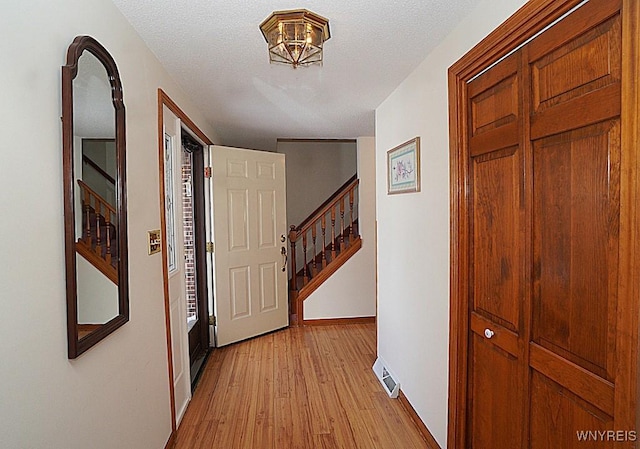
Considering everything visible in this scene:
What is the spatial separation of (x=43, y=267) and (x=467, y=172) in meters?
1.68

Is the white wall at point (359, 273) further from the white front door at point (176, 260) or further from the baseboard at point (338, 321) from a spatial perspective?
the white front door at point (176, 260)

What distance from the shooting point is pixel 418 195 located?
2.37m

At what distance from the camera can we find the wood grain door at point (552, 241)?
1073mm

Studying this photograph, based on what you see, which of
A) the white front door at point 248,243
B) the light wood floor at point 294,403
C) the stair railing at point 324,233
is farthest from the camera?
the stair railing at point 324,233

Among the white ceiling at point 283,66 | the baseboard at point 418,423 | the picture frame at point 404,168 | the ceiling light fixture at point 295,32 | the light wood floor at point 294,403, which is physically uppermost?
the white ceiling at point 283,66

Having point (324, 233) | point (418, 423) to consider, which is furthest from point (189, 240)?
point (418, 423)

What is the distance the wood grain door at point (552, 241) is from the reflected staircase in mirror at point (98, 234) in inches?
60.5

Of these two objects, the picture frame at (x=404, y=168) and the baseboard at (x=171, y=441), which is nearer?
the baseboard at (x=171, y=441)

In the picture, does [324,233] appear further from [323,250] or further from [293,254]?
[293,254]

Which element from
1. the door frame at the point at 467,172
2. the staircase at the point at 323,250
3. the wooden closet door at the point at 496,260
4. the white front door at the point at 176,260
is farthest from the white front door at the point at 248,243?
the wooden closet door at the point at 496,260

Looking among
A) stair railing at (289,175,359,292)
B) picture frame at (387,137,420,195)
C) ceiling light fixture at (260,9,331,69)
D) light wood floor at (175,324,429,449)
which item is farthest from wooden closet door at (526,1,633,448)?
stair railing at (289,175,359,292)

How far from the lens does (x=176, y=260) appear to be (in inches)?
104

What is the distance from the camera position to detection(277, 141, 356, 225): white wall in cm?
605

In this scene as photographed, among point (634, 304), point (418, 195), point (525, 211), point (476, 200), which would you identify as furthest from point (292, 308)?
point (634, 304)
